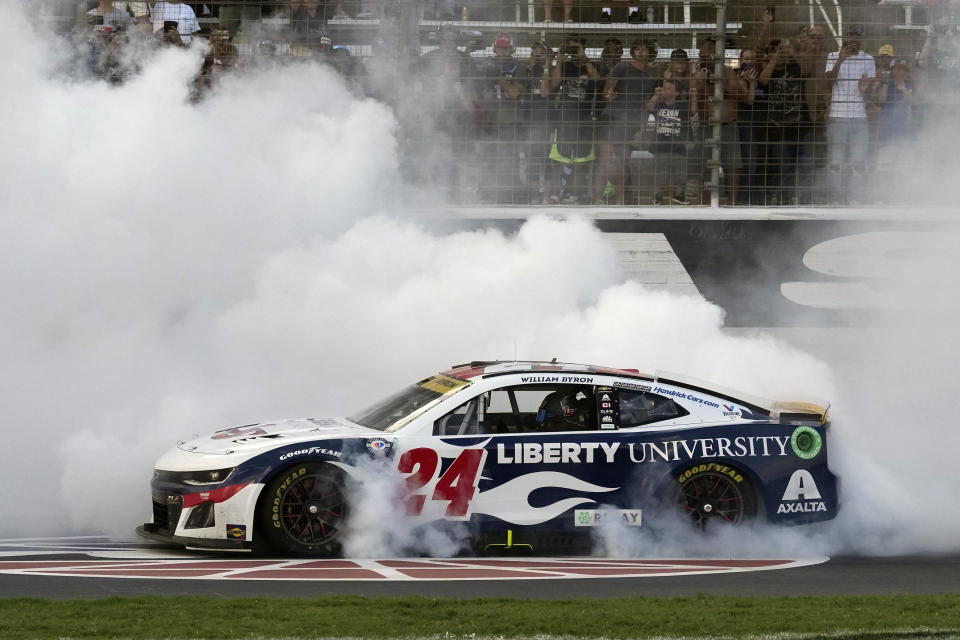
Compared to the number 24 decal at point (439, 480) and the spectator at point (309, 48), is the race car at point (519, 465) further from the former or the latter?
the spectator at point (309, 48)

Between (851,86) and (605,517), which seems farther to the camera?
(851,86)

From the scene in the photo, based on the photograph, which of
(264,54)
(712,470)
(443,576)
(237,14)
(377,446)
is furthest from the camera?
(237,14)

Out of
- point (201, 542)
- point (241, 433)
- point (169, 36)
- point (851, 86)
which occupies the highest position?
point (169, 36)

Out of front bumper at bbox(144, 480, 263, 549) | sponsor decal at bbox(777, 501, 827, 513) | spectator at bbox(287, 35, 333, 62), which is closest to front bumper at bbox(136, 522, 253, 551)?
front bumper at bbox(144, 480, 263, 549)

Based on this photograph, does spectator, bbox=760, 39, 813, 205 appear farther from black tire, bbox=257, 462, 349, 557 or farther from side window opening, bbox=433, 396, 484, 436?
black tire, bbox=257, 462, 349, 557

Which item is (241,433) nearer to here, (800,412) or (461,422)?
(461,422)

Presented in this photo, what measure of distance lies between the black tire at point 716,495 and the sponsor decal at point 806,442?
372mm

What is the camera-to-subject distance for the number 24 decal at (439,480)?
798 centimetres

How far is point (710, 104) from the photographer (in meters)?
12.9

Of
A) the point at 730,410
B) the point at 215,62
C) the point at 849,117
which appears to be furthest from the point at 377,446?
the point at 849,117

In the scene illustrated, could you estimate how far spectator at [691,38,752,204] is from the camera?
42.1ft

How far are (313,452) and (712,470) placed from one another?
2391 millimetres

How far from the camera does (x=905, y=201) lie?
41.1 ft

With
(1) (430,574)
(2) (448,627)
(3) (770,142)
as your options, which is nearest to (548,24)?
(3) (770,142)
